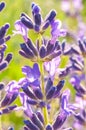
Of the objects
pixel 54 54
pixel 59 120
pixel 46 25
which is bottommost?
pixel 59 120

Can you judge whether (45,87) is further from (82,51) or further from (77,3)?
(77,3)

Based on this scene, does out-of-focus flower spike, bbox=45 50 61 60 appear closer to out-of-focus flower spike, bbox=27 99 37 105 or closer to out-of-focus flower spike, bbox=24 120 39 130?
out-of-focus flower spike, bbox=27 99 37 105

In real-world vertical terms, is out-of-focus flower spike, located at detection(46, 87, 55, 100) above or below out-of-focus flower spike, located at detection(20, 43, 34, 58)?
below

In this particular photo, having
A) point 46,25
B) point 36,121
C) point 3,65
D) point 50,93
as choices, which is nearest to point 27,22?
point 46,25

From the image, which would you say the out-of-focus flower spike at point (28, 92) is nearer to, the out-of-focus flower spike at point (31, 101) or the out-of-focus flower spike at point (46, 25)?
the out-of-focus flower spike at point (31, 101)

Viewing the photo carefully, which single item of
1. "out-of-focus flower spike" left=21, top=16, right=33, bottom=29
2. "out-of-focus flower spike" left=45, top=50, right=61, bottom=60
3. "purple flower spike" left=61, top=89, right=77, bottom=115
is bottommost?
"purple flower spike" left=61, top=89, right=77, bottom=115

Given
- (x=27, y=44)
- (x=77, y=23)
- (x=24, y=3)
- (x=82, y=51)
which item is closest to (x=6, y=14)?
(x=24, y=3)

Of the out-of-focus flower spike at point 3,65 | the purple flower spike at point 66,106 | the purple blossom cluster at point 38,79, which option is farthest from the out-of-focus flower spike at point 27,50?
the purple flower spike at point 66,106

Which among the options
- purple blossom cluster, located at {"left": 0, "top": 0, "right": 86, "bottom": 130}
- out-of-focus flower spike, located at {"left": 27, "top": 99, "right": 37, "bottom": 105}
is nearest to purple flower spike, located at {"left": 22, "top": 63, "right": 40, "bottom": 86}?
purple blossom cluster, located at {"left": 0, "top": 0, "right": 86, "bottom": 130}

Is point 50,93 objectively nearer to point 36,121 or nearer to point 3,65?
point 36,121
